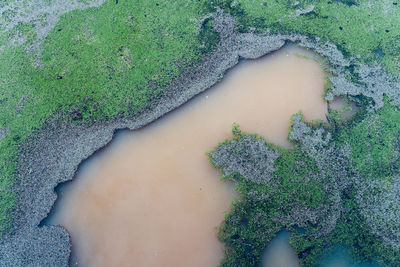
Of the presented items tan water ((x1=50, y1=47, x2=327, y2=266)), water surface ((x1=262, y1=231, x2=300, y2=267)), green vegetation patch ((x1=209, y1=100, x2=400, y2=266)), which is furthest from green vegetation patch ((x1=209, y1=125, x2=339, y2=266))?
tan water ((x1=50, y1=47, x2=327, y2=266))

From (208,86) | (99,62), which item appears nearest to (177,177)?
(208,86)

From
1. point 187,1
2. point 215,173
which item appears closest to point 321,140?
point 215,173

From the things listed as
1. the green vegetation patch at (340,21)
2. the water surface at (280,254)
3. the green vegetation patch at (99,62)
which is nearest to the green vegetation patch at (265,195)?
the water surface at (280,254)

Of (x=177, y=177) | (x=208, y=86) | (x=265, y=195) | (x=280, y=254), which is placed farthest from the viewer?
(x=208, y=86)

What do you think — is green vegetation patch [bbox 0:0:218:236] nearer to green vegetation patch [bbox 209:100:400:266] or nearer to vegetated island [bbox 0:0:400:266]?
vegetated island [bbox 0:0:400:266]

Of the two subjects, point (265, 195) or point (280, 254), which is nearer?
point (280, 254)

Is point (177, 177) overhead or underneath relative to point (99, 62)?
underneath

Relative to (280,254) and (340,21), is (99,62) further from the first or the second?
(340,21)
